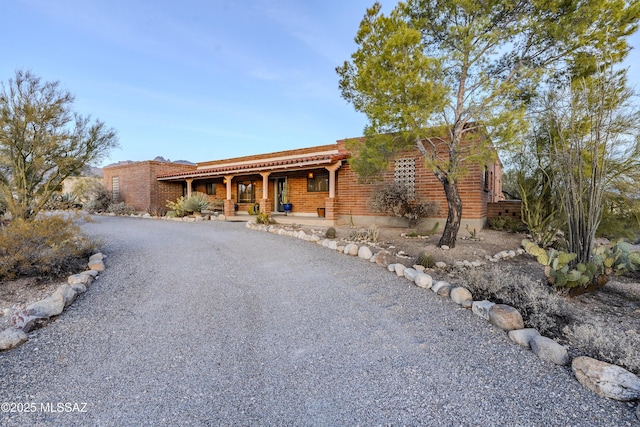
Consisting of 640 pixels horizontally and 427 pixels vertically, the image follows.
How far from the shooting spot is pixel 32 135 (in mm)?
8203

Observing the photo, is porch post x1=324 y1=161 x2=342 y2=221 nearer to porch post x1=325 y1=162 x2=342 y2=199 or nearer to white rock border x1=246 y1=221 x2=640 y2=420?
porch post x1=325 y1=162 x2=342 y2=199

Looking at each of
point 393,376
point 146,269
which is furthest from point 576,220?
point 146,269

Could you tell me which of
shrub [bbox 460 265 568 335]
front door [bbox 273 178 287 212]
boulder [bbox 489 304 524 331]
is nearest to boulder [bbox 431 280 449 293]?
shrub [bbox 460 265 568 335]

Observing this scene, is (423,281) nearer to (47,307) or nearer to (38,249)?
(47,307)

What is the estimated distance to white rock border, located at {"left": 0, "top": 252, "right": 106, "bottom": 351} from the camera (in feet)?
8.41

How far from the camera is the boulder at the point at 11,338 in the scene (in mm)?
2496

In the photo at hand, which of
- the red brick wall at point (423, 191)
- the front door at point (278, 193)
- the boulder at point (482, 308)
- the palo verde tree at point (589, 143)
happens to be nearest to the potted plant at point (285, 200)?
the front door at point (278, 193)

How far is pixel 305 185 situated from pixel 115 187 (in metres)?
14.8

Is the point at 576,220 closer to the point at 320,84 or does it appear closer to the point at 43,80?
the point at 320,84

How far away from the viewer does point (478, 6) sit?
5277 mm

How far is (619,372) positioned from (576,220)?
280cm

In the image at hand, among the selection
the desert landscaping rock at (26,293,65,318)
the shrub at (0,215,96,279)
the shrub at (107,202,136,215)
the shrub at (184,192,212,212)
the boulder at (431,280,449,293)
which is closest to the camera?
the desert landscaping rock at (26,293,65,318)

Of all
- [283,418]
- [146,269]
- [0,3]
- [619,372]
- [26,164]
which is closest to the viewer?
[283,418]

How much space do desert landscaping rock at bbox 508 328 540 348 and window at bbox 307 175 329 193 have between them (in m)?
10.6
